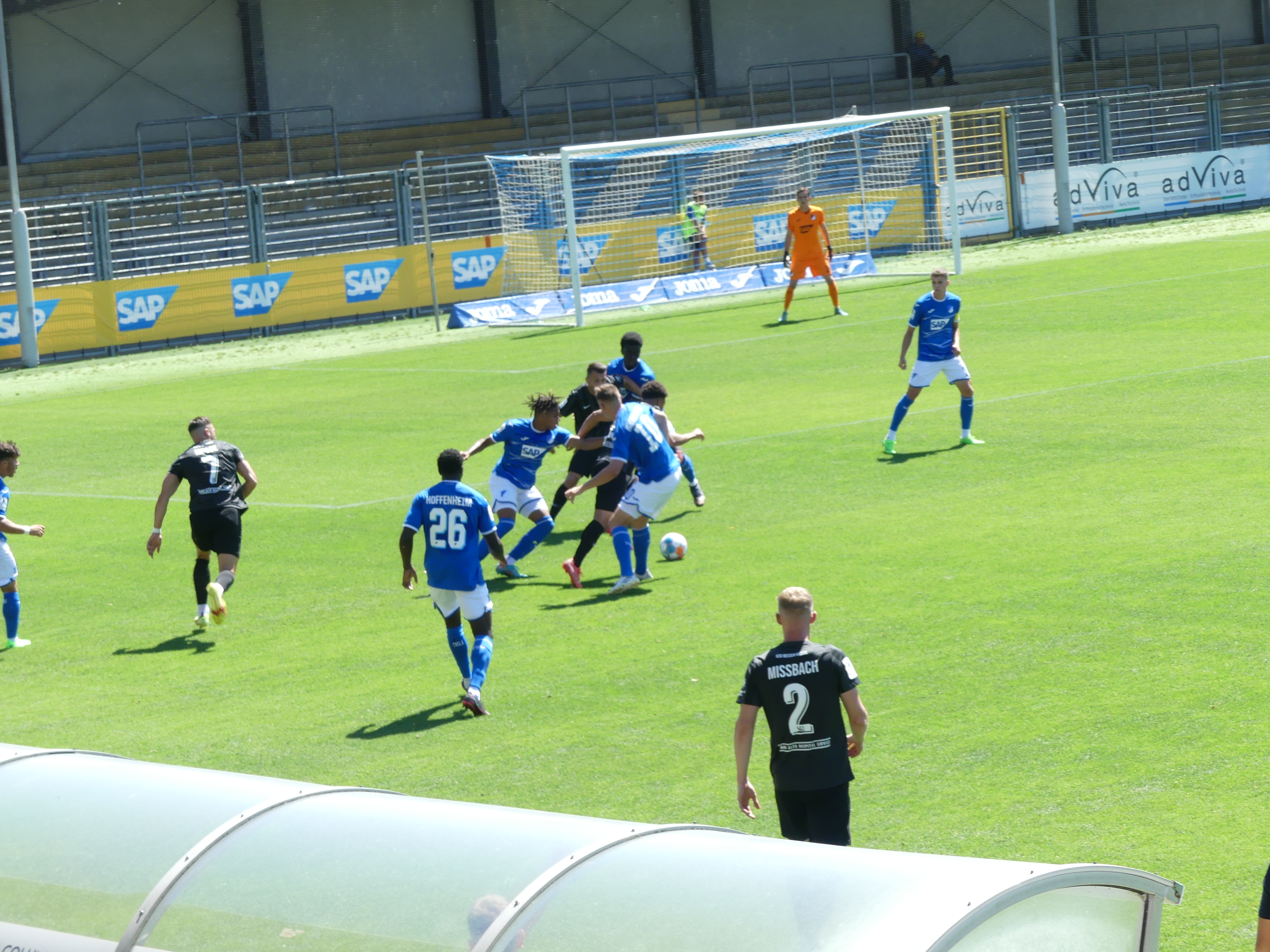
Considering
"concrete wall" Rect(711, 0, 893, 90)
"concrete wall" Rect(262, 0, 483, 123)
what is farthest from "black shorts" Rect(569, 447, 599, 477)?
"concrete wall" Rect(711, 0, 893, 90)

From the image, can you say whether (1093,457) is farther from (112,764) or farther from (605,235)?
(605,235)

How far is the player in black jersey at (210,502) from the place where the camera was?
47.5 feet

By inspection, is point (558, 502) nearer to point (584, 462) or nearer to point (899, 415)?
point (584, 462)

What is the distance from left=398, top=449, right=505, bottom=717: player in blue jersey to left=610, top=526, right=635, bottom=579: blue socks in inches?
114

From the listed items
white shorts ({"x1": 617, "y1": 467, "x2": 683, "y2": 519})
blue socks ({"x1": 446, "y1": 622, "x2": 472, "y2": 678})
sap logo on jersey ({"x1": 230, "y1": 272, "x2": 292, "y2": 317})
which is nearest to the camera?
blue socks ({"x1": 446, "y1": 622, "x2": 472, "y2": 678})

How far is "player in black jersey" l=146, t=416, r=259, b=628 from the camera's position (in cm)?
1449

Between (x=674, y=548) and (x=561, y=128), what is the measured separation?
35.1m

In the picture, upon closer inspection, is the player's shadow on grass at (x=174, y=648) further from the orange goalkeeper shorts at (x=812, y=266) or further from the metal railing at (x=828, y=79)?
the metal railing at (x=828, y=79)

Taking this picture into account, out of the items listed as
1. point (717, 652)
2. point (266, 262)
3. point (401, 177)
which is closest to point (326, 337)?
point (266, 262)

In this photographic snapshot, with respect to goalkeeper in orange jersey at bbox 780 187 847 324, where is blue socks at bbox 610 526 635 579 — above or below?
below

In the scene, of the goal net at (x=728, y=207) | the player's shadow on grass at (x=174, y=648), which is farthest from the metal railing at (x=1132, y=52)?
the player's shadow on grass at (x=174, y=648)

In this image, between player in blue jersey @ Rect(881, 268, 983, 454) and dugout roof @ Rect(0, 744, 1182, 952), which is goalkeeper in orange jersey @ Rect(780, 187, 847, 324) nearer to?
player in blue jersey @ Rect(881, 268, 983, 454)

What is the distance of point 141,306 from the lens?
36.2m

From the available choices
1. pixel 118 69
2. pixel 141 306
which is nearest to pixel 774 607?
pixel 141 306
